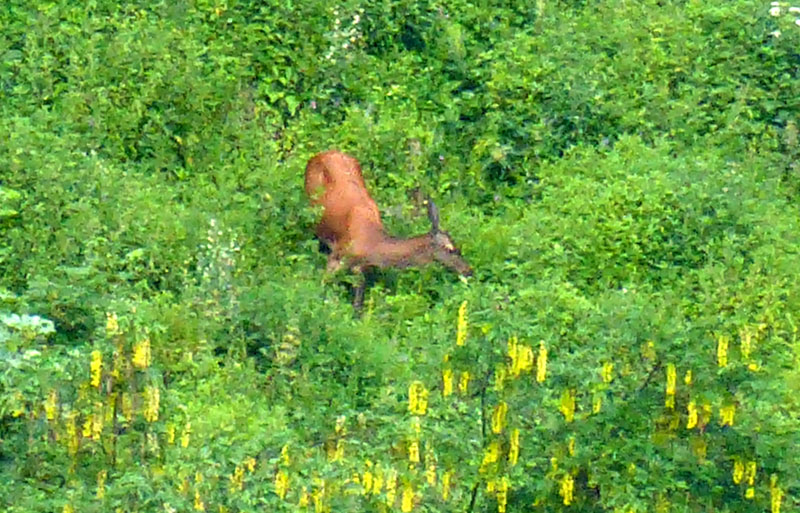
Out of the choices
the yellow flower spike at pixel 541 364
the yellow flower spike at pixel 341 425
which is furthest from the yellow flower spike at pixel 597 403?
the yellow flower spike at pixel 341 425

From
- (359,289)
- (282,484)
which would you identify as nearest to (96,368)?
(282,484)

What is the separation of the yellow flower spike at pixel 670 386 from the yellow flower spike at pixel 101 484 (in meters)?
2.03

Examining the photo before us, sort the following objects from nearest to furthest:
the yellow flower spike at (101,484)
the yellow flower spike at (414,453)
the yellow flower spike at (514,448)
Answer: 1. the yellow flower spike at (514,448)
2. the yellow flower spike at (414,453)
3. the yellow flower spike at (101,484)

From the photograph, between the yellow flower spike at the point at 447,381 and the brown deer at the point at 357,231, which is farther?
the brown deer at the point at 357,231

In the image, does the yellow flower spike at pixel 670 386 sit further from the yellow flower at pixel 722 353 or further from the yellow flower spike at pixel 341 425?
the yellow flower spike at pixel 341 425

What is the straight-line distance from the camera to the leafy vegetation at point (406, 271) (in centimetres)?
614

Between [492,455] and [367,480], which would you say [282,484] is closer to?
[367,480]

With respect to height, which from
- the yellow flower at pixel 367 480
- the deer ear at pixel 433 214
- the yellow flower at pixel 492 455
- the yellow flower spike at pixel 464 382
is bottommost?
the yellow flower at pixel 367 480

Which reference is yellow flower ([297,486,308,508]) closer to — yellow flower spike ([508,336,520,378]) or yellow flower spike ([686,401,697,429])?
yellow flower spike ([508,336,520,378])

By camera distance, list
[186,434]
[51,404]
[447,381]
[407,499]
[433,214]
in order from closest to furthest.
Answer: [407,499]
[447,381]
[51,404]
[186,434]
[433,214]

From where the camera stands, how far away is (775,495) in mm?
5914

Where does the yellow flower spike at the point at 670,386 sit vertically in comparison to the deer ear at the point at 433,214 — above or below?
below

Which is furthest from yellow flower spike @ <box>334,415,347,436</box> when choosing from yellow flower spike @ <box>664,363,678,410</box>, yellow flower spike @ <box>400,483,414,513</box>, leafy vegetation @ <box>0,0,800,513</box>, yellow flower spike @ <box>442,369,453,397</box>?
yellow flower spike @ <box>664,363,678,410</box>

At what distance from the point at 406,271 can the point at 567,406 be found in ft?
10.3
